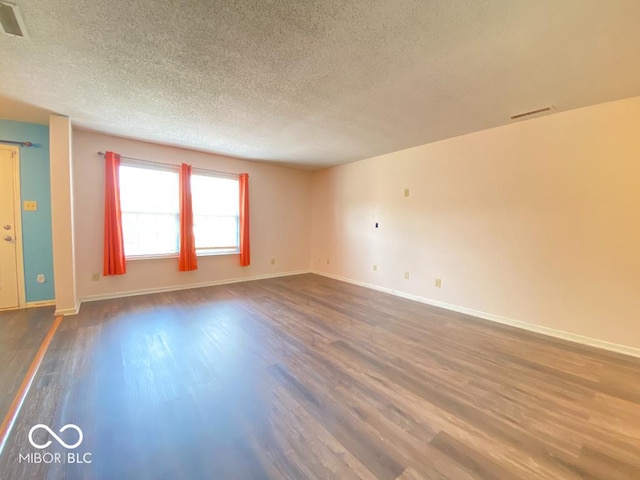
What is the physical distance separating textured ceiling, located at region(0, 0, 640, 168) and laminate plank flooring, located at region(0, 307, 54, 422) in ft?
7.96

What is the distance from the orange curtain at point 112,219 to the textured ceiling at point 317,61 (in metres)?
0.71

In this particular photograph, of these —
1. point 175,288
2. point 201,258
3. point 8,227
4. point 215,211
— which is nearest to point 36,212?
point 8,227

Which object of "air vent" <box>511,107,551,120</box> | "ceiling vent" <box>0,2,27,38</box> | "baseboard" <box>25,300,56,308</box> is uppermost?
"air vent" <box>511,107,551,120</box>

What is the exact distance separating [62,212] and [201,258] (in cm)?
202

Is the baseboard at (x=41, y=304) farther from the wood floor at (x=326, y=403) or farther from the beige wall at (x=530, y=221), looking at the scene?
the beige wall at (x=530, y=221)

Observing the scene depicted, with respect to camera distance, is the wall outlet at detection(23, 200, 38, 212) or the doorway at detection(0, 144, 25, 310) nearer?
the doorway at detection(0, 144, 25, 310)

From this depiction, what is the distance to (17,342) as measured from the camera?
2498 millimetres

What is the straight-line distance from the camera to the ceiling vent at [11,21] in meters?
1.45

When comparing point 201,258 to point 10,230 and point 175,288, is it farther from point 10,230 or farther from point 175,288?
point 10,230

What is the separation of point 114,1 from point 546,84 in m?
3.23

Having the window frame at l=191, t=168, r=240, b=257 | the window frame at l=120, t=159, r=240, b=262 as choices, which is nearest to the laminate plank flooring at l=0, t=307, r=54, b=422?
the window frame at l=120, t=159, r=240, b=262

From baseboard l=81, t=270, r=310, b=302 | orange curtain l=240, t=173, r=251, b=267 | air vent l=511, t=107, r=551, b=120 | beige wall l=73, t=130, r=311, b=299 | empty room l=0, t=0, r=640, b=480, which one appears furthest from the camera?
orange curtain l=240, t=173, r=251, b=267

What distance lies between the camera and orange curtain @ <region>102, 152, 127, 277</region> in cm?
377

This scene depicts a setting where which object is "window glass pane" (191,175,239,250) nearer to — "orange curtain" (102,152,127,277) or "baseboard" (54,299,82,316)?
"orange curtain" (102,152,127,277)
